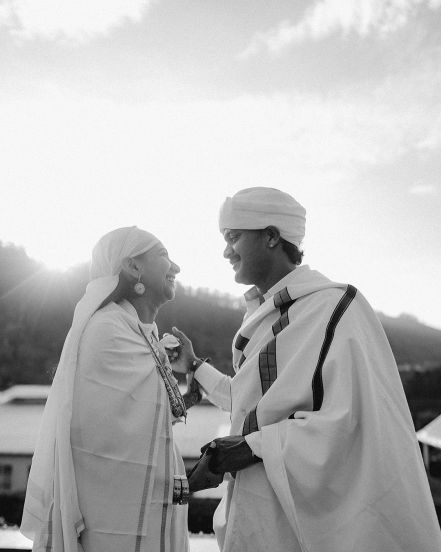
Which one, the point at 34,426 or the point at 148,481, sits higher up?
the point at 148,481

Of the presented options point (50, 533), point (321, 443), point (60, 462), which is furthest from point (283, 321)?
point (50, 533)

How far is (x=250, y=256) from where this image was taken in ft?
7.91

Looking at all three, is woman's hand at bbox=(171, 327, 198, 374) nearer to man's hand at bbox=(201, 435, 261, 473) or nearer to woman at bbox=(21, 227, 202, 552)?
woman at bbox=(21, 227, 202, 552)

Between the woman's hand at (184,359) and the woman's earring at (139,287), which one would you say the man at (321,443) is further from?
the woman's hand at (184,359)

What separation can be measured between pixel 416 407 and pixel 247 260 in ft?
90.6

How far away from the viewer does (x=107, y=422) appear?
86.0 inches

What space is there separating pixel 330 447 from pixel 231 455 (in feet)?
1.32

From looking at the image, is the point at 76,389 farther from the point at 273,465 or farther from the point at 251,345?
the point at 273,465

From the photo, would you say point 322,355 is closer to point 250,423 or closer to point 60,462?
point 250,423

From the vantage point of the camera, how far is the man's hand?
1.92m

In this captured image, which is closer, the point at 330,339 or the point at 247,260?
the point at 330,339

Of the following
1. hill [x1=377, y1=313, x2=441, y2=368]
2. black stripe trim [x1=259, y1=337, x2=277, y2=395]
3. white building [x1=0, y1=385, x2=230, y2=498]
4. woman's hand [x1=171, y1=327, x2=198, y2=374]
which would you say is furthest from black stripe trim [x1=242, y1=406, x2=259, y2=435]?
hill [x1=377, y1=313, x2=441, y2=368]

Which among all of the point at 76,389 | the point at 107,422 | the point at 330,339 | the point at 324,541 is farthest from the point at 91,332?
the point at 324,541

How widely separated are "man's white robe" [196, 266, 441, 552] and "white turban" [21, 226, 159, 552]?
69 centimetres
